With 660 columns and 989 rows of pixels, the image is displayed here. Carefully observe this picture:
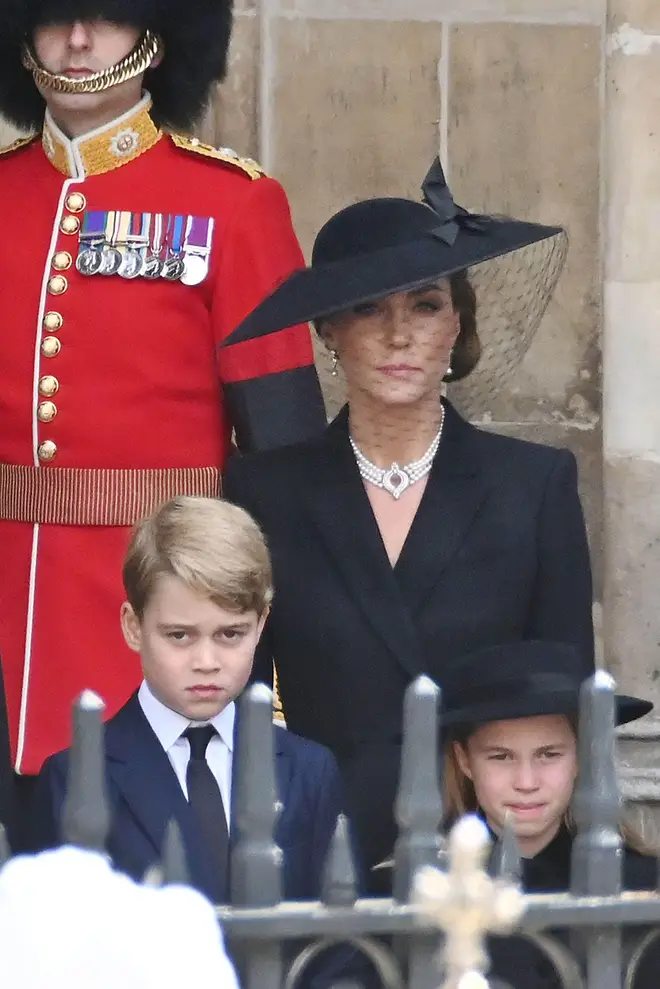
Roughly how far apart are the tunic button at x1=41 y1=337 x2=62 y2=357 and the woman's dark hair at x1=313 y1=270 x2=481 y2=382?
531mm

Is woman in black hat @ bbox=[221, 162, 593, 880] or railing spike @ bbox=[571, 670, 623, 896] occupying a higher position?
woman in black hat @ bbox=[221, 162, 593, 880]

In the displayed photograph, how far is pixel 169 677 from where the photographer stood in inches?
107

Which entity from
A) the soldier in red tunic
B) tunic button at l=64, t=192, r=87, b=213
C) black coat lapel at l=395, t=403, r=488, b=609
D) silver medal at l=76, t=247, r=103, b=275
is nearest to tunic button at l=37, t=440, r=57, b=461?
the soldier in red tunic

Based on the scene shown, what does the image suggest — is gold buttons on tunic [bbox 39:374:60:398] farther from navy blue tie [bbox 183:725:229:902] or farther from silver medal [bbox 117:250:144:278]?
navy blue tie [bbox 183:725:229:902]

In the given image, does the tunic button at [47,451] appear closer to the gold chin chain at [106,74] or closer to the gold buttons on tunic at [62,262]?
the gold buttons on tunic at [62,262]

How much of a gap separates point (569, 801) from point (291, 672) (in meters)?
0.46

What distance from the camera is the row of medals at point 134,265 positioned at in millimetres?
3582

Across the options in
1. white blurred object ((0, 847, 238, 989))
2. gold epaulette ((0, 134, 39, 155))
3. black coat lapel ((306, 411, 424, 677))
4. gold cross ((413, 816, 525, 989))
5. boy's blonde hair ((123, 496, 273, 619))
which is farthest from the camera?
gold epaulette ((0, 134, 39, 155))

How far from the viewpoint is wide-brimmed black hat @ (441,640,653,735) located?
2.73 metres

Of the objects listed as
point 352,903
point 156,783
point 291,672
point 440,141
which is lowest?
point 352,903

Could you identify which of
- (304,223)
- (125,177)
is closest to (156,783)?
(125,177)

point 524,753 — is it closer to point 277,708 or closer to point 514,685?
point 514,685

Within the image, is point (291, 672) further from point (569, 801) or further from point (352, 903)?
point (352, 903)

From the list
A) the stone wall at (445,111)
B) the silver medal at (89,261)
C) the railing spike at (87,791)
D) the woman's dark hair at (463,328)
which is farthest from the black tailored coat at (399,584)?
the stone wall at (445,111)
